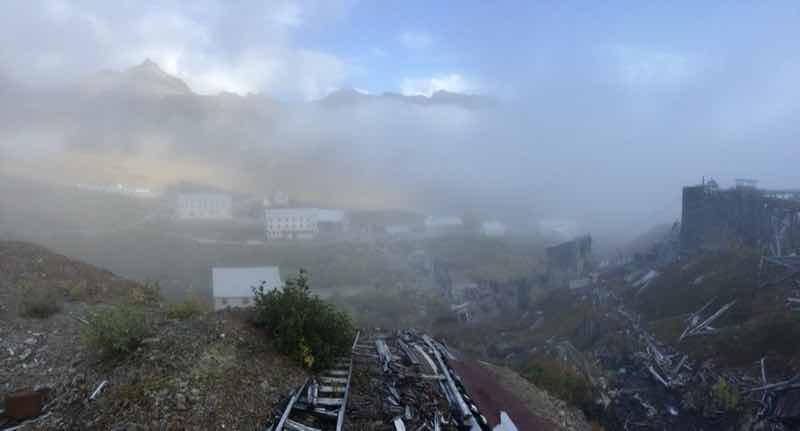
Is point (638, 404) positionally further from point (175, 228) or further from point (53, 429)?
point (175, 228)

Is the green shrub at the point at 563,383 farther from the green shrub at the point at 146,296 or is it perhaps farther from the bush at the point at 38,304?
the bush at the point at 38,304

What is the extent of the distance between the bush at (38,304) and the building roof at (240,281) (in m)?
10.4

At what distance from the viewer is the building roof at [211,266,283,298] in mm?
20844

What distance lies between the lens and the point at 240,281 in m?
21.6

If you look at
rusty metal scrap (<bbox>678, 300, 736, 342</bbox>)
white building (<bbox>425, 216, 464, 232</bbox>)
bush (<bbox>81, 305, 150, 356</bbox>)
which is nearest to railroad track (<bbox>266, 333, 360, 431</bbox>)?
bush (<bbox>81, 305, 150, 356</bbox>)

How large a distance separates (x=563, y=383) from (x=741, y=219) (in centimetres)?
1464

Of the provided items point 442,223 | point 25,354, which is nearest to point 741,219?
point 25,354

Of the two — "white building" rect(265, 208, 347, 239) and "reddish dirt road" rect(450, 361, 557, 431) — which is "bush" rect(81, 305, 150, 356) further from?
"white building" rect(265, 208, 347, 239)

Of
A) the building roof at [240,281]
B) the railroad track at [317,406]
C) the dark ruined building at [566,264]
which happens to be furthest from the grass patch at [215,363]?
the dark ruined building at [566,264]

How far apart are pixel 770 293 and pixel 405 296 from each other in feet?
50.7

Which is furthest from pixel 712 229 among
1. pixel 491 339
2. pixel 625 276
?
pixel 491 339

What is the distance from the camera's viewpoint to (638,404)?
36.3 ft

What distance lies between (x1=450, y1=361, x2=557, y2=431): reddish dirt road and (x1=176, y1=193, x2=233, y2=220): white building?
4335 cm

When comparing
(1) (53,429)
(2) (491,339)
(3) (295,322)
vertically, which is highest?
(3) (295,322)
